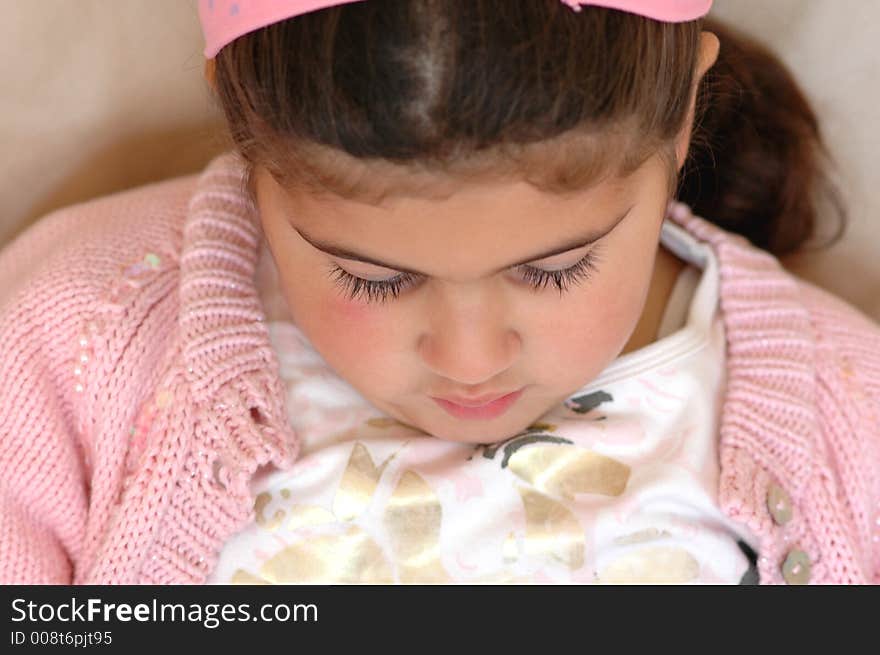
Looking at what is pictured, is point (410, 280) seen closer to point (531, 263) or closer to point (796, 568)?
point (531, 263)

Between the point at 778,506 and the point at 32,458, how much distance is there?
0.65 m

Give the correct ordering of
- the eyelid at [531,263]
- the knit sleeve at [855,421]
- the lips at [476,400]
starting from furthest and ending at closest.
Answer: the knit sleeve at [855,421] → the lips at [476,400] → the eyelid at [531,263]

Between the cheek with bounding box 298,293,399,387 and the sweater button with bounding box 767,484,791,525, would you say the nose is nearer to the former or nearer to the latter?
the cheek with bounding box 298,293,399,387

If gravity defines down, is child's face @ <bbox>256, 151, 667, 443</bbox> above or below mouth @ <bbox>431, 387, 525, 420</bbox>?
above

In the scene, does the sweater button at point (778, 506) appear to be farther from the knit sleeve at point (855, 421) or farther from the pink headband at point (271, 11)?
the pink headband at point (271, 11)

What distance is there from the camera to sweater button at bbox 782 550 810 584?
934 mm

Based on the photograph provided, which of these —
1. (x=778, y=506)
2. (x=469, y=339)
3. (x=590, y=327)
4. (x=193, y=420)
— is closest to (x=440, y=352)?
(x=469, y=339)

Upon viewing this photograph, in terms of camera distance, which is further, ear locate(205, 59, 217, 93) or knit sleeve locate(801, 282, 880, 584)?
knit sleeve locate(801, 282, 880, 584)

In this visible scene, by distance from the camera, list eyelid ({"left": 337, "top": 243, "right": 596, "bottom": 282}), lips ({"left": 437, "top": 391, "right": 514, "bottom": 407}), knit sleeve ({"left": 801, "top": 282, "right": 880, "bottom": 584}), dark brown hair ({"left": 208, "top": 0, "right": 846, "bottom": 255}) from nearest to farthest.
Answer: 1. dark brown hair ({"left": 208, "top": 0, "right": 846, "bottom": 255})
2. eyelid ({"left": 337, "top": 243, "right": 596, "bottom": 282})
3. lips ({"left": 437, "top": 391, "right": 514, "bottom": 407})
4. knit sleeve ({"left": 801, "top": 282, "right": 880, "bottom": 584})

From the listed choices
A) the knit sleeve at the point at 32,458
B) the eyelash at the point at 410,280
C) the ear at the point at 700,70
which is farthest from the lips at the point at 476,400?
the knit sleeve at the point at 32,458

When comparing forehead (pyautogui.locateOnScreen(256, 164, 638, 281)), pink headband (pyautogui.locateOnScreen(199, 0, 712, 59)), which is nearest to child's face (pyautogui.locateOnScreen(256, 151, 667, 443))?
forehead (pyautogui.locateOnScreen(256, 164, 638, 281))

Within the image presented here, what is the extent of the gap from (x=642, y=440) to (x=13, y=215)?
715mm

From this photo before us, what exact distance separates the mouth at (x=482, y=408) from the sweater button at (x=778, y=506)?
0.24m

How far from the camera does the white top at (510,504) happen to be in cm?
92
